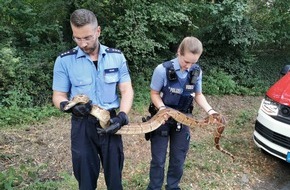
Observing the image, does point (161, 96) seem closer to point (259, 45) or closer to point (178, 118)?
point (178, 118)

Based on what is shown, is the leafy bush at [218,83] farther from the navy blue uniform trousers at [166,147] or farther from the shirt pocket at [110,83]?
the shirt pocket at [110,83]

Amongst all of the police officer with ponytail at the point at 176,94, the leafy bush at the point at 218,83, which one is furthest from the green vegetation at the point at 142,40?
the police officer with ponytail at the point at 176,94

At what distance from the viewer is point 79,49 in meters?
3.00

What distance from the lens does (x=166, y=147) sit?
3820mm


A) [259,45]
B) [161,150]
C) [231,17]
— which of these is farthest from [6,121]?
[259,45]

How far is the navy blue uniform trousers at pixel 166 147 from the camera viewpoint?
3.75 m

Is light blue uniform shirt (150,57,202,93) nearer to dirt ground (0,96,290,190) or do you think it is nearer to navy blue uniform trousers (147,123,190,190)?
navy blue uniform trousers (147,123,190,190)

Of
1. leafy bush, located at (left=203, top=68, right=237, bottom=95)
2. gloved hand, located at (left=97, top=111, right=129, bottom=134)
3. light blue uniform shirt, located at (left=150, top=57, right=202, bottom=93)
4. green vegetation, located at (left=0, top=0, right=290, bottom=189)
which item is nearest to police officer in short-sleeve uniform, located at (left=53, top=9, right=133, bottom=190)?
gloved hand, located at (left=97, top=111, right=129, bottom=134)

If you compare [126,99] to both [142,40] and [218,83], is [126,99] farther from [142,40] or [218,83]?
[218,83]

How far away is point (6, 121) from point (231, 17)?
5.86m

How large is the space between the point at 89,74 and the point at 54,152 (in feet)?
9.01

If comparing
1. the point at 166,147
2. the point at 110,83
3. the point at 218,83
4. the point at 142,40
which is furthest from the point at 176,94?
the point at 218,83

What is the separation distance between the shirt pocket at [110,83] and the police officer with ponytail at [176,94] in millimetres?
671

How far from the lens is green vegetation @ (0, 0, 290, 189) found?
709 centimetres
